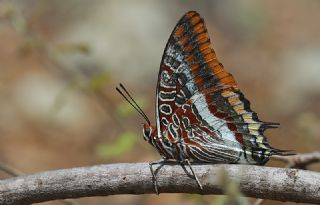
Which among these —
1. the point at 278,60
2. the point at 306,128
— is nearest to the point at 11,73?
the point at 278,60

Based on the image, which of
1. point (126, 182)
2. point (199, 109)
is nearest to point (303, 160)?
point (199, 109)

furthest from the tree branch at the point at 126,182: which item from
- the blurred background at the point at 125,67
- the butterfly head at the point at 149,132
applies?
the blurred background at the point at 125,67

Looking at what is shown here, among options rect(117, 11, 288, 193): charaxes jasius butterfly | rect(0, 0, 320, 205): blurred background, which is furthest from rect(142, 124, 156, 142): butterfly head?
rect(0, 0, 320, 205): blurred background

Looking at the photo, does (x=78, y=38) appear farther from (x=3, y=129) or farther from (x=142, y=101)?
(x=142, y=101)

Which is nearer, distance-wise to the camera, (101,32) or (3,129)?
(3,129)

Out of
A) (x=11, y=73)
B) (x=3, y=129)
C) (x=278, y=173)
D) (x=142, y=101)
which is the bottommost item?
(x=278, y=173)

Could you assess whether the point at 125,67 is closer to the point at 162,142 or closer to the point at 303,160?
the point at 162,142
